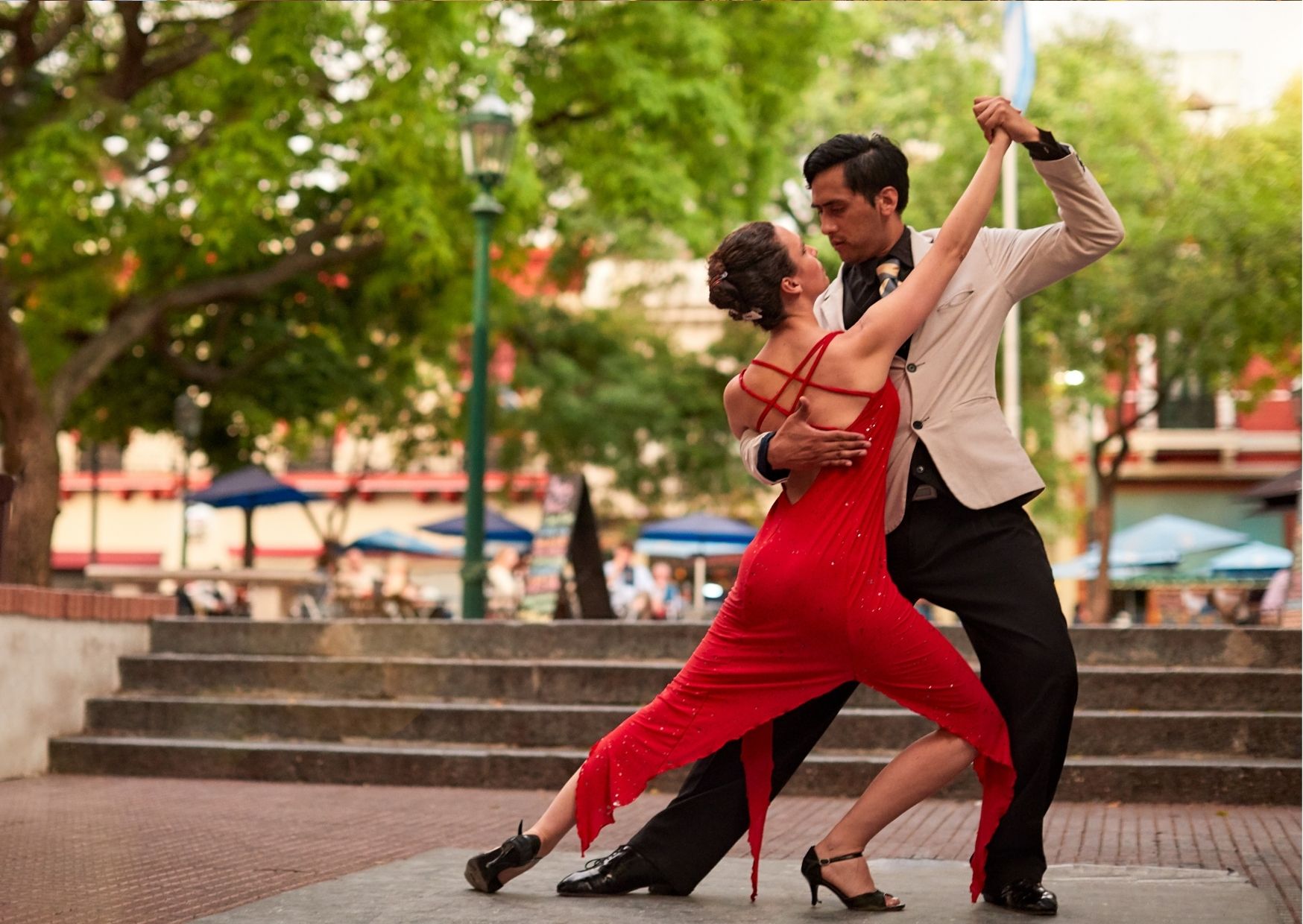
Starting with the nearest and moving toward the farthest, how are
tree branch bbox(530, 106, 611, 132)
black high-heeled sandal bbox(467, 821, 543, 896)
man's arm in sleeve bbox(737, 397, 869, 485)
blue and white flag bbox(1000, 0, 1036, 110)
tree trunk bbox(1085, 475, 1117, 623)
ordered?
man's arm in sleeve bbox(737, 397, 869, 485)
black high-heeled sandal bbox(467, 821, 543, 896)
blue and white flag bbox(1000, 0, 1036, 110)
tree branch bbox(530, 106, 611, 132)
tree trunk bbox(1085, 475, 1117, 623)

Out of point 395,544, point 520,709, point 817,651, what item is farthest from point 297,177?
point 817,651

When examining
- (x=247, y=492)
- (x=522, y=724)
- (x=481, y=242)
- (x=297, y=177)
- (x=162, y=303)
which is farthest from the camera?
(x=247, y=492)

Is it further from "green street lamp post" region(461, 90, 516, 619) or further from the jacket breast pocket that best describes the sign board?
the jacket breast pocket

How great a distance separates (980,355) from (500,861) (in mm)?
1892

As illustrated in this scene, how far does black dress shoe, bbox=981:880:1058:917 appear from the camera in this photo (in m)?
4.15

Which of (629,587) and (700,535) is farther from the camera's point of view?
(700,535)

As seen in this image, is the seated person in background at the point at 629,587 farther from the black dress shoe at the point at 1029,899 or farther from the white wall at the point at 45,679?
the black dress shoe at the point at 1029,899

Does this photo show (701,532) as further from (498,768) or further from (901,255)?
(901,255)

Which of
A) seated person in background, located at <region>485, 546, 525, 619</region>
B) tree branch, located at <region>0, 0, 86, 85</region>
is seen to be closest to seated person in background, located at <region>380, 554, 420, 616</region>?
seated person in background, located at <region>485, 546, 525, 619</region>

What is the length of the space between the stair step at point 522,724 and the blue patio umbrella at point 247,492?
12477mm

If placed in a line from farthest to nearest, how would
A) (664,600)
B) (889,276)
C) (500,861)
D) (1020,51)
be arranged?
(664,600)
(1020,51)
(500,861)
(889,276)

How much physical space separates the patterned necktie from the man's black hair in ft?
0.65

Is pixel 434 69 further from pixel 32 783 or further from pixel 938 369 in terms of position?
pixel 938 369

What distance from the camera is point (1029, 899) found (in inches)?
164
